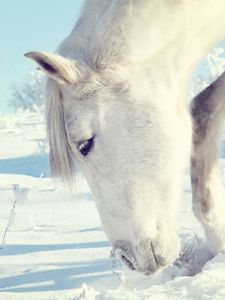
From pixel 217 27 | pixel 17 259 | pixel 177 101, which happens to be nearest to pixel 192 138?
pixel 177 101

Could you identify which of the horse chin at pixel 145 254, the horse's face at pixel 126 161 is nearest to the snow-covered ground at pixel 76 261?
the horse chin at pixel 145 254

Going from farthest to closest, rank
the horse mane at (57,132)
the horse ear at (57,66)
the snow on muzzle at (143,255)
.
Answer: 1. the horse mane at (57,132)
2. the snow on muzzle at (143,255)
3. the horse ear at (57,66)

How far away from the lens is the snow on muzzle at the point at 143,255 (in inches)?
126

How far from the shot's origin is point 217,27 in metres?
3.84

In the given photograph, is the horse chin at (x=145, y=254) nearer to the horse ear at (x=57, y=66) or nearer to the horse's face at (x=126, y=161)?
the horse's face at (x=126, y=161)

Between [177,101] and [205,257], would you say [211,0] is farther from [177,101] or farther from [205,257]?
[205,257]

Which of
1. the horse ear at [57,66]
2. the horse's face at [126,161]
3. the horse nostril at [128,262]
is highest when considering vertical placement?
the horse ear at [57,66]

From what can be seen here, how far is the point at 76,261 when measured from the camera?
452cm

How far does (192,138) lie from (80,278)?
3.61 feet

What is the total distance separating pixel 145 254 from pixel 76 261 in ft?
4.48

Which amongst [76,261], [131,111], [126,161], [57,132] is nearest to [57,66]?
[57,132]

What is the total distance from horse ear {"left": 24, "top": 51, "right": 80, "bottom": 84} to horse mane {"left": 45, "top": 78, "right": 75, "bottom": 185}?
11 centimetres

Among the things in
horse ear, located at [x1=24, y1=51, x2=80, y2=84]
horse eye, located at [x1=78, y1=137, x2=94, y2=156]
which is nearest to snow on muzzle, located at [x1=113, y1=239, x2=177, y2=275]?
horse eye, located at [x1=78, y1=137, x2=94, y2=156]

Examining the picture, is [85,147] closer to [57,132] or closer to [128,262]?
[57,132]
